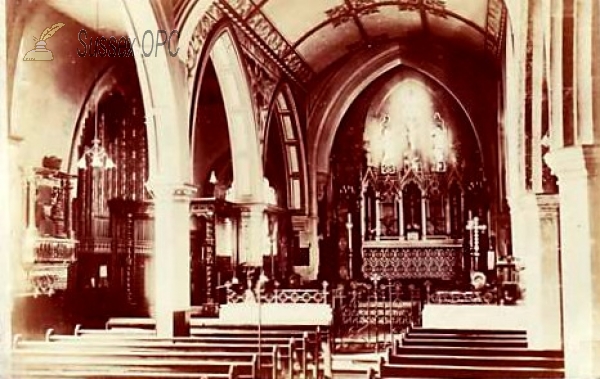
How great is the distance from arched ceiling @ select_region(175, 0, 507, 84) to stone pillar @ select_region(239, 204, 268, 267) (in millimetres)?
3825

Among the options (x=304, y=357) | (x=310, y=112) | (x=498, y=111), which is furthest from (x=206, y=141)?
(x=304, y=357)

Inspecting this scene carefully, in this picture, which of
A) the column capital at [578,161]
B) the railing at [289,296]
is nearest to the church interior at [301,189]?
the column capital at [578,161]

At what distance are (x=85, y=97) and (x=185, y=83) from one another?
3.48m

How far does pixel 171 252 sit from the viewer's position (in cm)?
1392

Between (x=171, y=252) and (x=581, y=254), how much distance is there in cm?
817

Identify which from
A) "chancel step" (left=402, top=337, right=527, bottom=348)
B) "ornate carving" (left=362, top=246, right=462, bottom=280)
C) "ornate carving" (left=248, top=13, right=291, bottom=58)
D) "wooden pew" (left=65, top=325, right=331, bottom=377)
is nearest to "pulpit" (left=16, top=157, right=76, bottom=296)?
"wooden pew" (left=65, top=325, right=331, bottom=377)

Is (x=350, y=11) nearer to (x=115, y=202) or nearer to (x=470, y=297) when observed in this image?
(x=115, y=202)

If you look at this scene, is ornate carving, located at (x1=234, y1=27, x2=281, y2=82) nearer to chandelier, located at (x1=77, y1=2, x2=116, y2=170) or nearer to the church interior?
the church interior

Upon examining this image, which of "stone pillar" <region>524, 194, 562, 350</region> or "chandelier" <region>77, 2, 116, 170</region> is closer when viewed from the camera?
"stone pillar" <region>524, 194, 562, 350</region>

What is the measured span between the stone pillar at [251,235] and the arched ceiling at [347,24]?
3.83 meters

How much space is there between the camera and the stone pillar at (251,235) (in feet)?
63.2

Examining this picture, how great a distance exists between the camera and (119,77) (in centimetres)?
1842

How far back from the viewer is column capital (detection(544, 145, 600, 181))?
7254 millimetres

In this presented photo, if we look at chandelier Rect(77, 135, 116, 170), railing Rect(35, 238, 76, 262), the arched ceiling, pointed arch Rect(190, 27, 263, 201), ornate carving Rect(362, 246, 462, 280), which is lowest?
ornate carving Rect(362, 246, 462, 280)
